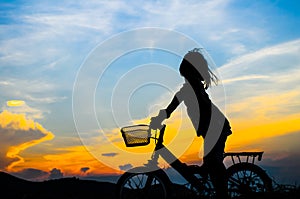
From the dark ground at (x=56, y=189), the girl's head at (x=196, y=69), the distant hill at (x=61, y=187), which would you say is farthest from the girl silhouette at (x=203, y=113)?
the distant hill at (x=61, y=187)

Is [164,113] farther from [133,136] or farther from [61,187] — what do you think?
[61,187]

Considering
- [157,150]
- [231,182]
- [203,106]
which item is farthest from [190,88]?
[231,182]

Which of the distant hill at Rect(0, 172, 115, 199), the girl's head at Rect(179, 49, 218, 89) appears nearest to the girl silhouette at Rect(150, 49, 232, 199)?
the girl's head at Rect(179, 49, 218, 89)

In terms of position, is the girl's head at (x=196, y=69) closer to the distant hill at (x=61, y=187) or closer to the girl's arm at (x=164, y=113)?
the girl's arm at (x=164, y=113)

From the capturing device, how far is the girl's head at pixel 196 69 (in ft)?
24.8

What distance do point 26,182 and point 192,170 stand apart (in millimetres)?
6535

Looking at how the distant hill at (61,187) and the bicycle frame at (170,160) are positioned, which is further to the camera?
the distant hill at (61,187)

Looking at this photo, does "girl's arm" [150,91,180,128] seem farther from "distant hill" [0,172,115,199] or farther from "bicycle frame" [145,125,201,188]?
"distant hill" [0,172,115,199]

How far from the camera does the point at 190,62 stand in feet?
24.9

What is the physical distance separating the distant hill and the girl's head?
3.98 metres

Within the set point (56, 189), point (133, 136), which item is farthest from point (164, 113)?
point (56, 189)

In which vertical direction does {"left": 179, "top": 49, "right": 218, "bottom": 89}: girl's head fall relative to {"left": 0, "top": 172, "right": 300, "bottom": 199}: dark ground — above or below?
above

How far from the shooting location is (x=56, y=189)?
11.5 m

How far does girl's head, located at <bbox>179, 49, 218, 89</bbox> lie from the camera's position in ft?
24.8
